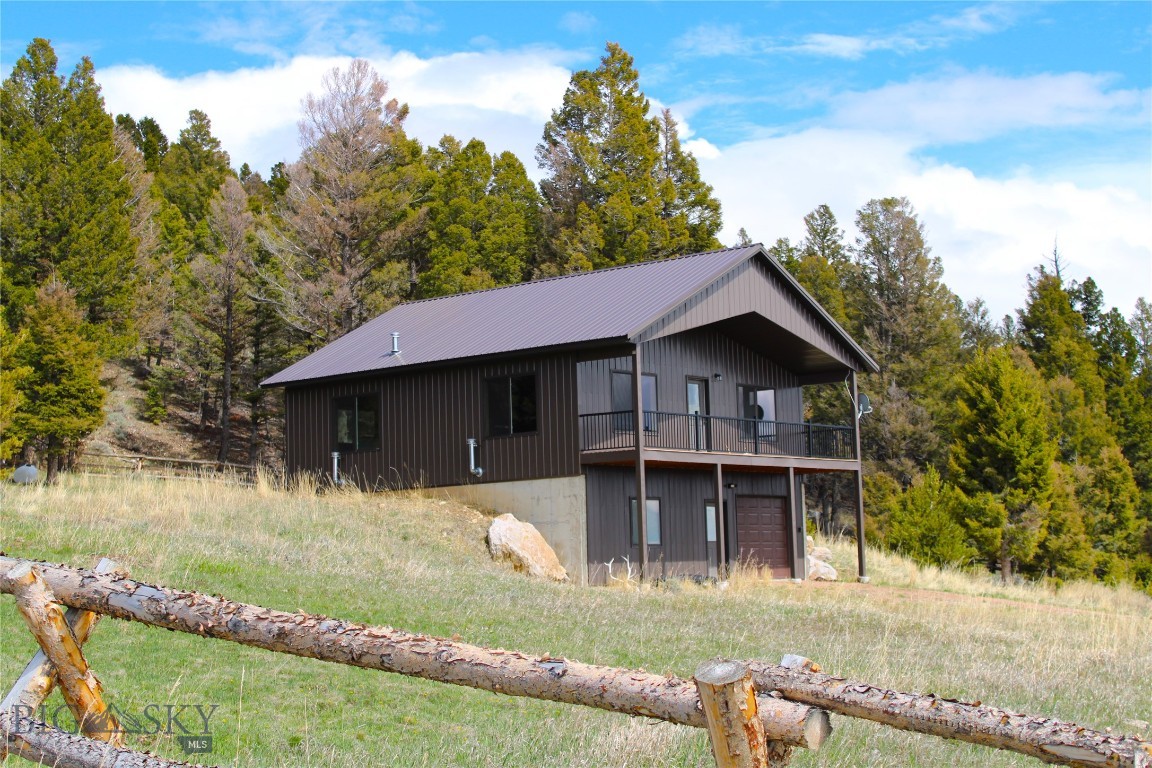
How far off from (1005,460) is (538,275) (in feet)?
65.3

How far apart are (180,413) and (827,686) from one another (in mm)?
49883

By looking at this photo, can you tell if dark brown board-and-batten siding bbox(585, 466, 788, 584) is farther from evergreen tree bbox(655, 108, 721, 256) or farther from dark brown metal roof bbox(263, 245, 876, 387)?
evergreen tree bbox(655, 108, 721, 256)

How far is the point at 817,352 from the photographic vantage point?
30.8 m

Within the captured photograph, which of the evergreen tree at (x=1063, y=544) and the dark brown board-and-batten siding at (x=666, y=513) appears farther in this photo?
the evergreen tree at (x=1063, y=544)

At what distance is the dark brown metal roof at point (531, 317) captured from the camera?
1020 inches

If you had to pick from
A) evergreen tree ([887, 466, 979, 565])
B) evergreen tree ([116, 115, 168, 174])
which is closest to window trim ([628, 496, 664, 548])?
evergreen tree ([887, 466, 979, 565])

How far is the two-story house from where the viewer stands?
25.9 metres

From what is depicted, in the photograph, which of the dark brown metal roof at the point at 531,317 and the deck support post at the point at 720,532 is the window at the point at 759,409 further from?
the deck support post at the point at 720,532

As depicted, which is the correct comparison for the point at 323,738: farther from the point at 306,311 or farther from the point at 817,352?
the point at 306,311

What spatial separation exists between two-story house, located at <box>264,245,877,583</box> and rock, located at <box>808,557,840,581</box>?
0.85 meters

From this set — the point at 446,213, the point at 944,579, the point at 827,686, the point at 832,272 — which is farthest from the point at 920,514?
the point at 827,686

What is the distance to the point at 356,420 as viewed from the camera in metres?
30.0

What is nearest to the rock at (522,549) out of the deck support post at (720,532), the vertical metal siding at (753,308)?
the deck support post at (720,532)

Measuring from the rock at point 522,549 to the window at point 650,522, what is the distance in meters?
2.36
